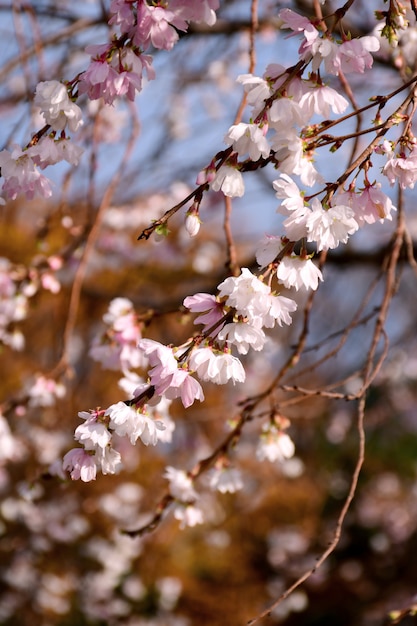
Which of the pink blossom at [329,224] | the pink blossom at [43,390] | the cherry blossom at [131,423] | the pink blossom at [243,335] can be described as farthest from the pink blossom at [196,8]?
the pink blossom at [43,390]

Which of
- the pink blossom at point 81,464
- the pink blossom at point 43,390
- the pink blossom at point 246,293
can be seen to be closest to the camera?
the pink blossom at point 246,293

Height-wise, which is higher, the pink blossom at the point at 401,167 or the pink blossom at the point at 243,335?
the pink blossom at the point at 401,167

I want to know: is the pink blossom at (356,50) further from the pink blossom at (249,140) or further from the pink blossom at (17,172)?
the pink blossom at (17,172)

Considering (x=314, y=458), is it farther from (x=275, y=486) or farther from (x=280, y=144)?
(x=280, y=144)

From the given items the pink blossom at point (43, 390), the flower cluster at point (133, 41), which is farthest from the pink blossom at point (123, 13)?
the pink blossom at point (43, 390)

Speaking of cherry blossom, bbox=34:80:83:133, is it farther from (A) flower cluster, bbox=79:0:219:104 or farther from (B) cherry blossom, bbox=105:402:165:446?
(B) cherry blossom, bbox=105:402:165:446

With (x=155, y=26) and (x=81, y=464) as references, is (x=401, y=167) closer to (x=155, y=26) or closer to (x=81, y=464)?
(x=155, y=26)

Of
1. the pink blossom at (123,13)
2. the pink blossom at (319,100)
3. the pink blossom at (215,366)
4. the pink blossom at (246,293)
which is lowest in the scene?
the pink blossom at (215,366)

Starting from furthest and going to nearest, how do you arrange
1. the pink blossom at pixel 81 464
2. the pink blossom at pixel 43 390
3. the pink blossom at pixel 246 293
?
the pink blossom at pixel 43 390 → the pink blossom at pixel 81 464 → the pink blossom at pixel 246 293

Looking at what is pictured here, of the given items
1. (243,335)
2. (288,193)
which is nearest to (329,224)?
(288,193)

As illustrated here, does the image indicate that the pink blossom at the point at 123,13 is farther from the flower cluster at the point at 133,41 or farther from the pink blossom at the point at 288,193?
the pink blossom at the point at 288,193

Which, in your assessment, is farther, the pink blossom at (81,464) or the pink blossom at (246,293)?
the pink blossom at (81,464)

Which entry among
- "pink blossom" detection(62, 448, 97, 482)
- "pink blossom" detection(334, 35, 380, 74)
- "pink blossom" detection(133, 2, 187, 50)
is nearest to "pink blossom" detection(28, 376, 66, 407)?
"pink blossom" detection(62, 448, 97, 482)

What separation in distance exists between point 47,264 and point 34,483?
633 mm
